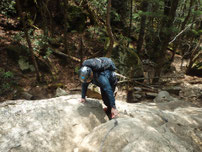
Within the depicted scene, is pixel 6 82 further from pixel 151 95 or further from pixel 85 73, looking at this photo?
pixel 151 95

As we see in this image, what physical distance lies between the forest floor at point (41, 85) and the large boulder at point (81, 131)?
459 cm

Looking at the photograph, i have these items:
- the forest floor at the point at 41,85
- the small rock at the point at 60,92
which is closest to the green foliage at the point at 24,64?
the forest floor at the point at 41,85

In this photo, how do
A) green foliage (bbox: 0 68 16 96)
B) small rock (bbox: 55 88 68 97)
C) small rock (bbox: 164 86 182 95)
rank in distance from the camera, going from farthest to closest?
small rock (bbox: 164 86 182 95) < small rock (bbox: 55 88 68 97) < green foliage (bbox: 0 68 16 96)

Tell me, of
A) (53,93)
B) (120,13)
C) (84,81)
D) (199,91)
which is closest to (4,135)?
A: (84,81)

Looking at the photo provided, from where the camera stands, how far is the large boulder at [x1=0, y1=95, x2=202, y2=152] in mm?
2211

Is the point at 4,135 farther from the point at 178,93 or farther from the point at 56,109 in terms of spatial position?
the point at 178,93

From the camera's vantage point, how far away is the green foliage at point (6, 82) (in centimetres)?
667

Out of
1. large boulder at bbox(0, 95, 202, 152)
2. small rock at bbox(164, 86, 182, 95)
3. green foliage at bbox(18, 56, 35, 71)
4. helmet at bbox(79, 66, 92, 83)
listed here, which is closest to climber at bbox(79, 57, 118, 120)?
helmet at bbox(79, 66, 92, 83)

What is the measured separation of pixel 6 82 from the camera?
22.8 ft

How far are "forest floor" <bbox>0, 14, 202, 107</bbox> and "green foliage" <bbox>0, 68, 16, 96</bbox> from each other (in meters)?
0.07

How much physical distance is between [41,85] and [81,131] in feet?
19.9

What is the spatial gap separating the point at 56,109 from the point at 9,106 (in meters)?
1.05

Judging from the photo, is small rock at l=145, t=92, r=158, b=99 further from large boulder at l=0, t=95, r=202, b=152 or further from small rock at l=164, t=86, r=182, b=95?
large boulder at l=0, t=95, r=202, b=152

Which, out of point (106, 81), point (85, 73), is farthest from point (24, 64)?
point (106, 81)
